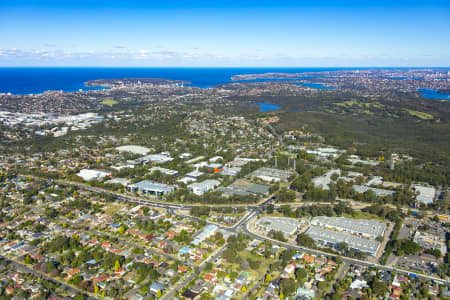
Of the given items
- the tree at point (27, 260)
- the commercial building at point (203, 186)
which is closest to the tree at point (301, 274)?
the commercial building at point (203, 186)

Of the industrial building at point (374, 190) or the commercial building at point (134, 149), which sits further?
the commercial building at point (134, 149)

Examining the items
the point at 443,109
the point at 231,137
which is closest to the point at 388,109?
the point at 443,109

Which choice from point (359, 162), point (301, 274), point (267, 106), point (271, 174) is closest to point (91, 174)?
point (271, 174)

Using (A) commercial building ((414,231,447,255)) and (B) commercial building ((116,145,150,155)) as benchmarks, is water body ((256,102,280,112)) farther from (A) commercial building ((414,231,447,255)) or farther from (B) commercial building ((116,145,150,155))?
(A) commercial building ((414,231,447,255))

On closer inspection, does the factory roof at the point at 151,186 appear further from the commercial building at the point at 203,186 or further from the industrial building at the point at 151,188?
the commercial building at the point at 203,186

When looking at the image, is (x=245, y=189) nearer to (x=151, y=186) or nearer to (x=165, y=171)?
(x=151, y=186)

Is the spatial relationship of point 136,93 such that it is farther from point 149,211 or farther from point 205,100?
point 149,211

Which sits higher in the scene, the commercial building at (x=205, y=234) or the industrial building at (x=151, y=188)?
the industrial building at (x=151, y=188)
